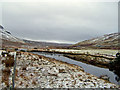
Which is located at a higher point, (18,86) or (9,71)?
(9,71)

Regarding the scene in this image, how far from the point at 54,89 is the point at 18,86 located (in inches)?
213

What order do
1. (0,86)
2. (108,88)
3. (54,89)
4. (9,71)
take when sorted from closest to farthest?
(0,86) → (54,89) → (108,88) → (9,71)

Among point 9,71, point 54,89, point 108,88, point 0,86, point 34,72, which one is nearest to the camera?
point 0,86

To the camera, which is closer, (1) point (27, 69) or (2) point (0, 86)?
(2) point (0, 86)

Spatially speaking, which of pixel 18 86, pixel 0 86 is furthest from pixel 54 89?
pixel 0 86

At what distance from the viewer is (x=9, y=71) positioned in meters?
18.2

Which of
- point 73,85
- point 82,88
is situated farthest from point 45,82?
point 82,88

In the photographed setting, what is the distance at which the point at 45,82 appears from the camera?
16969mm

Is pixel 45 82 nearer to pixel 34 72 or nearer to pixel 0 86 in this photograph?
pixel 34 72

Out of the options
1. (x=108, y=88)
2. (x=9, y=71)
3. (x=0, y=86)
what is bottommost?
(x=108, y=88)

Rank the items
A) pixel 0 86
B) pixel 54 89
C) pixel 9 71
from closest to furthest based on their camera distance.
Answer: pixel 0 86 → pixel 54 89 → pixel 9 71

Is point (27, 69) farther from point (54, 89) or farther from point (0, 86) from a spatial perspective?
point (54, 89)

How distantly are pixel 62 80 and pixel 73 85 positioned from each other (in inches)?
97.2

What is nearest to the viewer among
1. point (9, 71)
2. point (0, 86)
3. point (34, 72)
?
point (0, 86)
